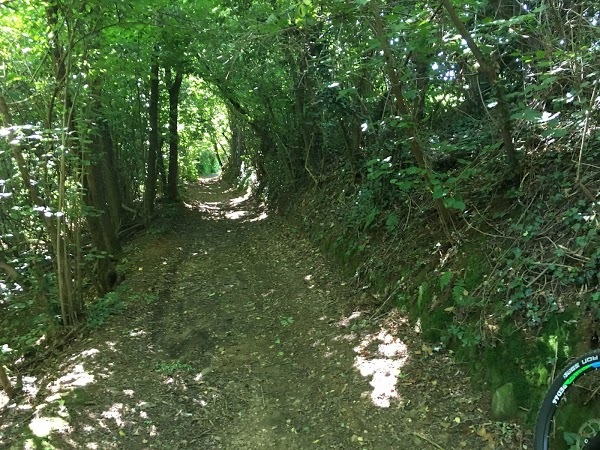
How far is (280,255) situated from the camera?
10062 mm

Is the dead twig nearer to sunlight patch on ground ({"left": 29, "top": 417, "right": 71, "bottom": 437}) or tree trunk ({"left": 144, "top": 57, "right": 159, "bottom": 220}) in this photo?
sunlight patch on ground ({"left": 29, "top": 417, "right": 71, "bottom": 437})

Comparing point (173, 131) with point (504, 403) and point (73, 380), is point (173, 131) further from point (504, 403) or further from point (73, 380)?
point (504, 403)

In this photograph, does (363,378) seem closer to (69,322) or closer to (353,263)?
(353,263)

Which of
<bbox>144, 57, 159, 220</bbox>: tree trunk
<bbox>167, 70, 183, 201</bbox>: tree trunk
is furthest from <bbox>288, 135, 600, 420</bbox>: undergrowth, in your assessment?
<bbox>167, 70, 183, 201</bbox>: tree trunk

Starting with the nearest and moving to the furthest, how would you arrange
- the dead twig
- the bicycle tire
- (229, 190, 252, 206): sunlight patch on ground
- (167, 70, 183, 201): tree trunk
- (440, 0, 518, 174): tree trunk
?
the bicycle tire < the dead twig < (440, 0, 518, 174): tree trunk < (167, 70, 183, 201): tree trunk < (229, 190, 252, 206): sunlight patch on ground

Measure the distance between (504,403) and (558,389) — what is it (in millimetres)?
853

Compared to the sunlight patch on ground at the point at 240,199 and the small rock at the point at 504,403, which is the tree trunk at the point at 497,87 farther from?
the sunlight patch on ground at the point at 240,199

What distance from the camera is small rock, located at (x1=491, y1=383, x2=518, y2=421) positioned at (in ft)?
12.0

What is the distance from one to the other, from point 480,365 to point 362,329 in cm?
180

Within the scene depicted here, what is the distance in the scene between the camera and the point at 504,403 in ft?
12.1

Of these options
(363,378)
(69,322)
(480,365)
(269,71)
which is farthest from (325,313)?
(269,71)

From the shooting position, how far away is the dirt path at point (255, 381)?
4059 mm

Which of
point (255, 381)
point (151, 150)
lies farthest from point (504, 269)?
point (151, 150)

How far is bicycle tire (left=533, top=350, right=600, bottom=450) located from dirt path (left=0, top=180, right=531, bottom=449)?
492 millimetres
